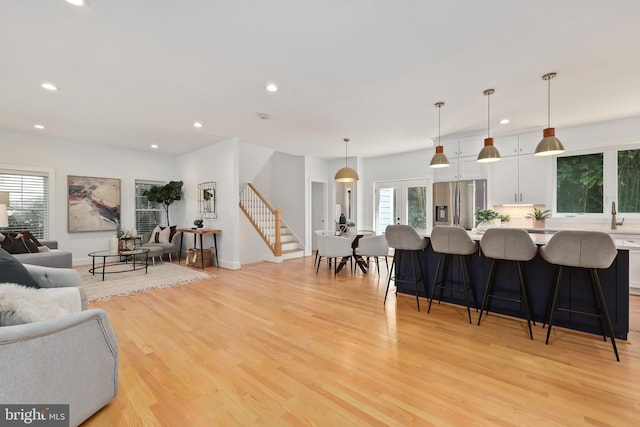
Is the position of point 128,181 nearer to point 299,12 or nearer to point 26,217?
point 26,217

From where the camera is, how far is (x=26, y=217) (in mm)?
5629

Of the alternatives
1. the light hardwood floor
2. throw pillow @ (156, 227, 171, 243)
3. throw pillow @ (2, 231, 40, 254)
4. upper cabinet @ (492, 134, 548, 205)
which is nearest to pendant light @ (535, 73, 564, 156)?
the light hardwood floor

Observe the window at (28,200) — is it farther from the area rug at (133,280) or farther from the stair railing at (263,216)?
the stair railing at (263,216)

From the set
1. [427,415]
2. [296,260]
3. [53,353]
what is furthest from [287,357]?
[296,260]

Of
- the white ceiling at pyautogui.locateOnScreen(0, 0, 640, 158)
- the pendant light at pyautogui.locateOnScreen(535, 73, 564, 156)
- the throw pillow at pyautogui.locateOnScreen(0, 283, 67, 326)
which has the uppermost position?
the white ceiling at pyautogui.locateOnScreen(0, 0, 640, 158)

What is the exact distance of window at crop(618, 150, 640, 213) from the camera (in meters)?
4.34

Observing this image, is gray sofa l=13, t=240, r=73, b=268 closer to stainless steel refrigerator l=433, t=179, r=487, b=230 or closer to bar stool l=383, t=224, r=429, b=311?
bar stool l=383, t=224, r=429, b=311

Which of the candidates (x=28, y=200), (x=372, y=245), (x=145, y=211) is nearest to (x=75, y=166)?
(x=28, y=200)

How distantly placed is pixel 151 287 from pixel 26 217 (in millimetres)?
3620

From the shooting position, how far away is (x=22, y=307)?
4.84 feet

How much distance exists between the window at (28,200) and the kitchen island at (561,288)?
7.66 meters

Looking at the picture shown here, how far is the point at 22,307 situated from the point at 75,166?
6195 mm

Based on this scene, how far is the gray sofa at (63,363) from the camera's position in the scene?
1306 millimetres

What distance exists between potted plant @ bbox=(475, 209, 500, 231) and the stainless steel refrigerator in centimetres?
21
